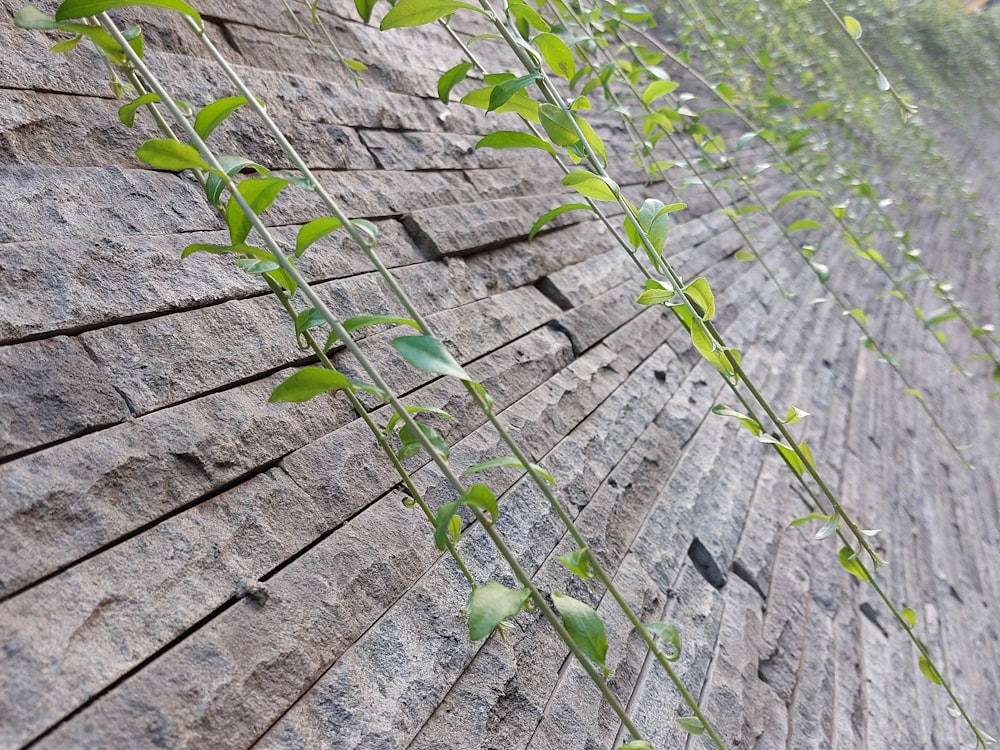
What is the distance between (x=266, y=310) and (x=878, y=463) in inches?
85.9

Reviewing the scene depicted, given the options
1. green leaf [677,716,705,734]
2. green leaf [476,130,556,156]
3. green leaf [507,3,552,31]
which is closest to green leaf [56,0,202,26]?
green leaf [476,130,556,156]

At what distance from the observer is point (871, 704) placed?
1.54 meters

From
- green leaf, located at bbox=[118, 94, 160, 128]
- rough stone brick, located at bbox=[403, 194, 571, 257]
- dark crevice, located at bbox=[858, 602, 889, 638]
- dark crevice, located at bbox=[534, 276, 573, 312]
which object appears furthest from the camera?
dark crevice, located at bbox=[858, 602, 889, 638]

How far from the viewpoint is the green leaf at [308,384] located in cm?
66

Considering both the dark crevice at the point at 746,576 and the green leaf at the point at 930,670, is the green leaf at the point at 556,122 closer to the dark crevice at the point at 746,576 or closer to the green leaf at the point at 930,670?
the green leaf at the point at 930,670

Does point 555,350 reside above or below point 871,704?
above

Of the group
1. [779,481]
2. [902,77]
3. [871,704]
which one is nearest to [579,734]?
[871,704]

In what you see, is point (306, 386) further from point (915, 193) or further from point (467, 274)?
point (915, 193)

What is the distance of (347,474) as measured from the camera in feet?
2.85

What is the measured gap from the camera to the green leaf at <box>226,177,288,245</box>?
0.67 m

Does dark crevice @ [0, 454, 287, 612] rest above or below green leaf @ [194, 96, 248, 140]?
below

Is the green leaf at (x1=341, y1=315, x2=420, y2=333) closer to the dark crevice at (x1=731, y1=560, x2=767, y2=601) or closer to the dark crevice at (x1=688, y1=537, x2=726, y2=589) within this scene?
the dark crevice at (x1=688, y1=537, x2=726, y2=589)

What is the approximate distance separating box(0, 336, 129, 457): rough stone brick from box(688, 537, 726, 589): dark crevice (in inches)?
39.1

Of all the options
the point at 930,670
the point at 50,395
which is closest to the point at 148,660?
the point at 50,395
